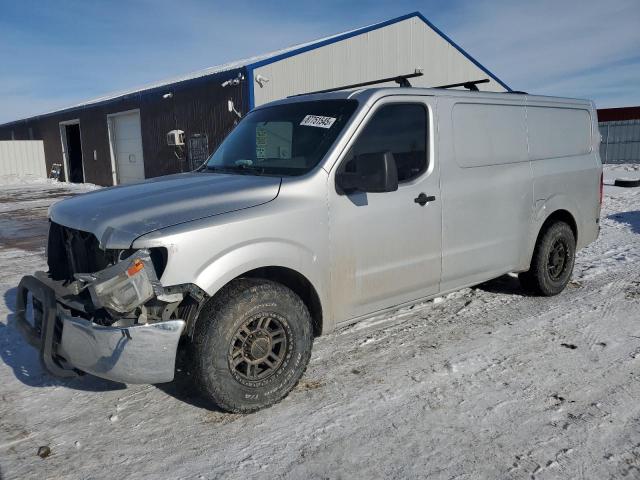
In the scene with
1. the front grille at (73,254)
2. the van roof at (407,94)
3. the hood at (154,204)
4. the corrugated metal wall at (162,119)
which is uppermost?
the corrugated metal wall at (162,119)

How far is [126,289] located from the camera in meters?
2.71

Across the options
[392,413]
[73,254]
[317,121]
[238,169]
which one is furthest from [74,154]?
[392,413]

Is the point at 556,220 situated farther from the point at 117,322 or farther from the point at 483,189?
the point at 117,322

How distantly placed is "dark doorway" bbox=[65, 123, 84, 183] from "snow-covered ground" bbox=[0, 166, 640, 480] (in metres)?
24.7

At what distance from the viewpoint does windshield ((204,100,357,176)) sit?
3605mm

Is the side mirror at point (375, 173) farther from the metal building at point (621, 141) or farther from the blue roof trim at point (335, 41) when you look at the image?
the metal building at point (621, 141)

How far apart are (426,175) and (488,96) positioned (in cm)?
117

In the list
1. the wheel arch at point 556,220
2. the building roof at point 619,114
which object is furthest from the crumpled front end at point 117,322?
the building roof at point 619,114

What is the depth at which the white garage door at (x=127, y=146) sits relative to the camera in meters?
20.0

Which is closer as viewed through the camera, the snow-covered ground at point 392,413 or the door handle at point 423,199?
the snow-covered ground at point 392,413

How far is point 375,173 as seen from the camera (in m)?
3.29

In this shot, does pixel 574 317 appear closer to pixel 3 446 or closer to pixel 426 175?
pixel 426 175

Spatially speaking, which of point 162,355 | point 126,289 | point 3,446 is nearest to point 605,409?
point 162,355

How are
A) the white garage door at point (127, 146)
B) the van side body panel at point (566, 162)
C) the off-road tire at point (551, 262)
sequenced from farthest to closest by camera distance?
the white garage door at point (127, 146) → the off-road tire at point (551, 262) → the van side body panel at point (566, 162)
